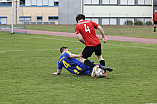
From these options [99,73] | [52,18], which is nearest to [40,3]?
[52,18]

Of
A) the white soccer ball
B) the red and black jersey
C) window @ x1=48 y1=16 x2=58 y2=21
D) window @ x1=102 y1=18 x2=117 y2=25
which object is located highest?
window @ x1=48 y1=16 x2=58 y2=21

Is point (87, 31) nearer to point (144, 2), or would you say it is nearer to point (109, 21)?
point (109, 21)

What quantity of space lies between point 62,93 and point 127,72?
3382 mm

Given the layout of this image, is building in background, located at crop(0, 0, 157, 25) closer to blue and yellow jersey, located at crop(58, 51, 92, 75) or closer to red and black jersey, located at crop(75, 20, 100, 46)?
blue and yellow jersey, located at crop(58, 51, 92, 75)

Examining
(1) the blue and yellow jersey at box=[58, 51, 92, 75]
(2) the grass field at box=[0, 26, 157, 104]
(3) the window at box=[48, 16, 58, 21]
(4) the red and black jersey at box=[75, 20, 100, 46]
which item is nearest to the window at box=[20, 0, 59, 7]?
(3) the window at box=[48, 16, 58, 21]

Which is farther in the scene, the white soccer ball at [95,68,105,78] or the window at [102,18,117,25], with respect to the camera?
the window at [102,18,117,25]

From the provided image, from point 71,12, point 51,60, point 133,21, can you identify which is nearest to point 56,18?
point 71,12

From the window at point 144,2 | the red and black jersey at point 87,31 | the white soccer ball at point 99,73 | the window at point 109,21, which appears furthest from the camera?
the window at point 144,2

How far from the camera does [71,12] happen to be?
256ft

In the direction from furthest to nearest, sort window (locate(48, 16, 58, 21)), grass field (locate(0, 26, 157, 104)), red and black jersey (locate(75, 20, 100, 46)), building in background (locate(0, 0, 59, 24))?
window (locate(48, 16, 58, 21)) < building in background (locate(0, 0, 59, 24)) < red and black jersey (locate(75, 20, 100, 46)) < grass field (locate(0, 26, 157, 104))

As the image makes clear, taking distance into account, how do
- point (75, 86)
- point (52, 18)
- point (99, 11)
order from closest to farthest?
point (75, 86), point (99, 11), point (52, 18)

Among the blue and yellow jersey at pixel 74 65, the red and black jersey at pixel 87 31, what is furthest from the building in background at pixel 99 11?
the red and black jersey at pixel 87 31

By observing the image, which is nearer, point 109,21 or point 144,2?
point 109,21

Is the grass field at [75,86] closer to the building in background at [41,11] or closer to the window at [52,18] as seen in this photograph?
the building in background at [41,11]
